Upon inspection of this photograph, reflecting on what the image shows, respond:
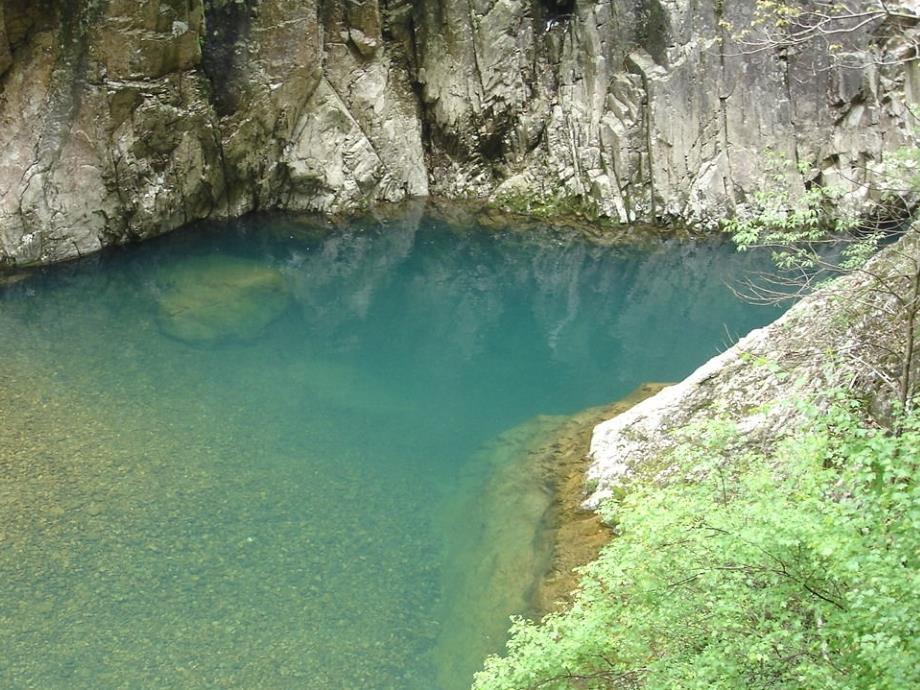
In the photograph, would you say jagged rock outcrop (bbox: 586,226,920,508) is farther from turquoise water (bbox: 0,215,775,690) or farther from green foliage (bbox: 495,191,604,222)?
green foliage (bbox: 495,191,604,222)

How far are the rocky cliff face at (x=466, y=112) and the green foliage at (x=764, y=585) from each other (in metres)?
17.9

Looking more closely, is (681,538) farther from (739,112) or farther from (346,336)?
(739,112)

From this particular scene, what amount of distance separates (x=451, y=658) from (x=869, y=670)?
654cm

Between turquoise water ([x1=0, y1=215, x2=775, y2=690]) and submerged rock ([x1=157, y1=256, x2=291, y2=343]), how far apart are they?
0.08 m

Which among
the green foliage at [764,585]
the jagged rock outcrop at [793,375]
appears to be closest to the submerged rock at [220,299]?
the jagged rock outcrop at [793,375]

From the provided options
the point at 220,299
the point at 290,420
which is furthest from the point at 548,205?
the point at 290,420

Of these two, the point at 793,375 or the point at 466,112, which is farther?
the point at 466,112

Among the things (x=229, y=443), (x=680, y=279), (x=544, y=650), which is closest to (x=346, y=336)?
(x=229, y=443)

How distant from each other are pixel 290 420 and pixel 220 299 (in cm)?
545

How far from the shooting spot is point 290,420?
1675 cm

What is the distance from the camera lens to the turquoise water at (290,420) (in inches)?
465

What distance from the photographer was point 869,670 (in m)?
6.05

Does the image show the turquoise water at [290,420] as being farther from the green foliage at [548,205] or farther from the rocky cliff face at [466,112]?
the rocky cliff face at [466,112]

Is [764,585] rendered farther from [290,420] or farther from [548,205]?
[548,205]
